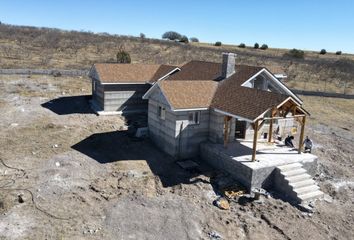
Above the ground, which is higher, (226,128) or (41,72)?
(41,72)

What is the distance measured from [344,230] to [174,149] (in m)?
9.17

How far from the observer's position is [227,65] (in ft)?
71.7

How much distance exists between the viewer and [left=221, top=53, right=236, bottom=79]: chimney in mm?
21641

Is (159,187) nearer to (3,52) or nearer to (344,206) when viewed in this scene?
(344,206)

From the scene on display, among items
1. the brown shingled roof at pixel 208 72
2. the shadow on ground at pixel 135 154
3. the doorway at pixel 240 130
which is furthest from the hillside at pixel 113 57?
the shadow on ground at pixel 135 154

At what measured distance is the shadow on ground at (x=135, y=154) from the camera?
17719 millimetres

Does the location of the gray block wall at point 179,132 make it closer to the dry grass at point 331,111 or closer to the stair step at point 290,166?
the stair step at point 290,166

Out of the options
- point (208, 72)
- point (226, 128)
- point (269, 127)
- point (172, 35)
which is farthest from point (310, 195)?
point (172, 35)

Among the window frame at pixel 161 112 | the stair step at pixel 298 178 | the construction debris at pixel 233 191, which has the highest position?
the window frame at pixel 161 112

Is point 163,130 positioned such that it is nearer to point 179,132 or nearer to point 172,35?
point 179,132

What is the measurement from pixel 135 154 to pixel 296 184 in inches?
349

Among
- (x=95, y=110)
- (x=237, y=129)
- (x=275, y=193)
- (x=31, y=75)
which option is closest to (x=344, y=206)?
Answer: (x=275, y=193)

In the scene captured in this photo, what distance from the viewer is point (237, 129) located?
2148 centimetres

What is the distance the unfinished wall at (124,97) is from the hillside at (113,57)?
23926 millimetres
